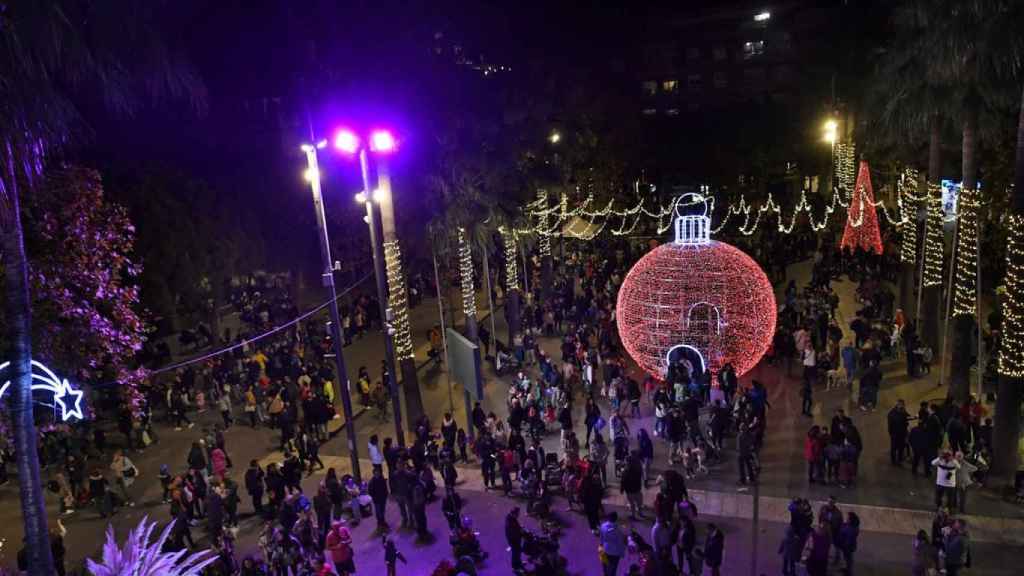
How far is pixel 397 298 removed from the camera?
54.8ft

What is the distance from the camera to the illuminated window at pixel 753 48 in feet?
184

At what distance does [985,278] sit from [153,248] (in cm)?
2464

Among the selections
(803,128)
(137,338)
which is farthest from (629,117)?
(137,338)

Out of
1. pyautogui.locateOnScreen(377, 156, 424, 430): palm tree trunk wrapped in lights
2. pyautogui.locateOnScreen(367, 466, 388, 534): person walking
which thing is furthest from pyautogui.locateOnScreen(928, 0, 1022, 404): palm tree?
pyautogui.locateOnScreen(367, 466, 388, 534): person walking

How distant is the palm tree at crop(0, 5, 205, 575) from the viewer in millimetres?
6641

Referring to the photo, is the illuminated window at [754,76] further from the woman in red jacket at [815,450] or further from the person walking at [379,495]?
the person walking at [379,495]

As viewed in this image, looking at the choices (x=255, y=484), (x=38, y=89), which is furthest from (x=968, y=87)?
(x=255, y=484)

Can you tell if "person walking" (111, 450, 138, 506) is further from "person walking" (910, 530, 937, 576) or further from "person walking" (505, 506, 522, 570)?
"person walking" (910, 530, 937, 576)

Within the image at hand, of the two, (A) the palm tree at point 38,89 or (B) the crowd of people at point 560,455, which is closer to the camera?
(A) the palm tree at point 38,89

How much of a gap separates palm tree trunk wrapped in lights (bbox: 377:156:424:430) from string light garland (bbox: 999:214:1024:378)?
11.2m

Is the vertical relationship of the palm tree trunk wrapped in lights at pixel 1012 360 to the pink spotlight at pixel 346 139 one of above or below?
below

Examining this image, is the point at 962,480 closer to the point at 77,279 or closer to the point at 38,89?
the point at 38,89

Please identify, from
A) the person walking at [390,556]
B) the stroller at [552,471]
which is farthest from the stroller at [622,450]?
the person walking at [390,556]

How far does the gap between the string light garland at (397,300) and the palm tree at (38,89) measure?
26.8 ft
